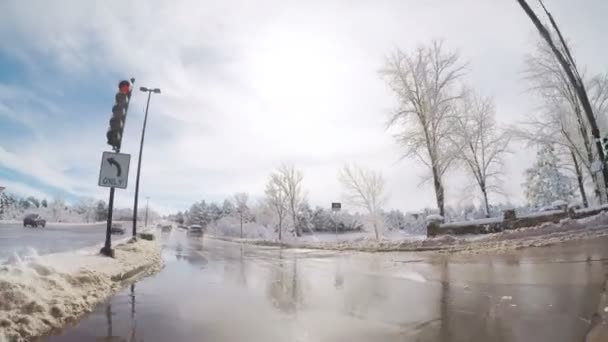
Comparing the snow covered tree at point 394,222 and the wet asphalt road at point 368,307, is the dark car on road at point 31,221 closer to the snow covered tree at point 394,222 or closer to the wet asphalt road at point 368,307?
the wet asphalt road at point 368,307

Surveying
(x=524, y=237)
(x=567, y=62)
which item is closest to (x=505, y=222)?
(x=524, y=237)

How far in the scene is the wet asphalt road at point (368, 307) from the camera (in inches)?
165

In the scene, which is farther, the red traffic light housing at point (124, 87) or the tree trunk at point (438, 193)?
the tree trunk at point (438, 193)

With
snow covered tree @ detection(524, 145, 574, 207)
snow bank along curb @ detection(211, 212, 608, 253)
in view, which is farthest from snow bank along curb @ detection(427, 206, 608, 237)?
snow covered tree @ detection(524, 145, 574, 207)

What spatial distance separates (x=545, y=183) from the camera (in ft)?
152

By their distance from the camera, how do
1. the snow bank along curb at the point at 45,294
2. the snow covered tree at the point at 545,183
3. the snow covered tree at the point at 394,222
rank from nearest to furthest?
the snow bank along curb at the point at 45,294 < the snow covered tree at the point at 545,183 < the snow covered tree at the point at 394,222

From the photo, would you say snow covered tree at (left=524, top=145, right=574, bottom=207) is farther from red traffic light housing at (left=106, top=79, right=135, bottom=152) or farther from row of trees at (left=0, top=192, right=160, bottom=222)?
row of trees at (left=0, top=192, right=160, bottom=222)

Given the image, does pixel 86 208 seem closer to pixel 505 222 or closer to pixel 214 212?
pixel 214 212

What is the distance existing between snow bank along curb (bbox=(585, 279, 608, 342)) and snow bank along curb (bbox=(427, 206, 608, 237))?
1405 cm

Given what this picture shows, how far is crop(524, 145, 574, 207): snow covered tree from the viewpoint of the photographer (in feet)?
146

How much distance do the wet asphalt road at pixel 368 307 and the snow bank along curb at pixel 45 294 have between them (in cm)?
27

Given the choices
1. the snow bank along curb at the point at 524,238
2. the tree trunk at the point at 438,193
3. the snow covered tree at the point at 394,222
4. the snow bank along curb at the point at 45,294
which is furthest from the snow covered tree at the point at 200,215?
the snow bank along curb at the point at 45,294

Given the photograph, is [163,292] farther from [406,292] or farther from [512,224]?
[512,224]

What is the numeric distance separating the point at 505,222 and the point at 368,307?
50.3ft
